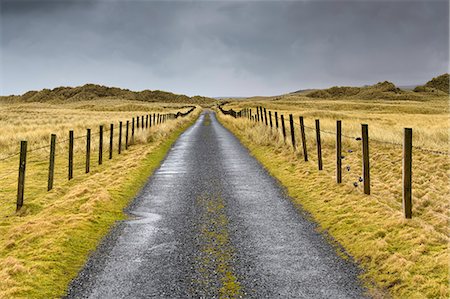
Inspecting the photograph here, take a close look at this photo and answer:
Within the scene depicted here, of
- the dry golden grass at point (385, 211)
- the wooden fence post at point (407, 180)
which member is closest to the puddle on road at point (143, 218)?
the dry golden grass at point (385, 211)

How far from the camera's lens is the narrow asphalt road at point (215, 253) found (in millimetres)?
5512

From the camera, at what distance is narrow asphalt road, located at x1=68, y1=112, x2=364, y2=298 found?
551 cm

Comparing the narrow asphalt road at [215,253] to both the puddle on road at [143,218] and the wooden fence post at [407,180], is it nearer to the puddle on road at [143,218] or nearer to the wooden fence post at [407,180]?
the puddle on road at [143,218]

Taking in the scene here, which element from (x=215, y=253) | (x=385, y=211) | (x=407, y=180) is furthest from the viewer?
(x=385, y=211)

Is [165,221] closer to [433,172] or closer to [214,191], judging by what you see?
[214,191]

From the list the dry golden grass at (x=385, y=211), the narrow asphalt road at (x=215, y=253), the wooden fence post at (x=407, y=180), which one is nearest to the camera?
the narrow asphalt road at (x=215, y=253)

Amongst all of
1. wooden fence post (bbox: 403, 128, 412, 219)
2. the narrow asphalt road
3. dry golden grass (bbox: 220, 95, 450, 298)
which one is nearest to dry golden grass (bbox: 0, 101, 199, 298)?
the narrow asphalt road

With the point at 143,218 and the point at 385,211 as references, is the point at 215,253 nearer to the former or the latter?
the point at 143,218

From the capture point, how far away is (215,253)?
22.2ft

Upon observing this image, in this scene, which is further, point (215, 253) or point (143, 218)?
point (143, 218)

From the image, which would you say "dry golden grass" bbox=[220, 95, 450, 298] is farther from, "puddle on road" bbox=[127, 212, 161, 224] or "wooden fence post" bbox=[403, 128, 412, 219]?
"puddle on road" bbox=[127, 212, 161, 224]

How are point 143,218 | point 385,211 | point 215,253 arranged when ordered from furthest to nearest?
point 143,218 → point 385,211 → point 215,253

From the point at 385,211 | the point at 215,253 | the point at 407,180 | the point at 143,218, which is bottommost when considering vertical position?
the point at 215,253

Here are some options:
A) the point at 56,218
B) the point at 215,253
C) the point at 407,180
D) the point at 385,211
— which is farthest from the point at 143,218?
the point at 407,180
